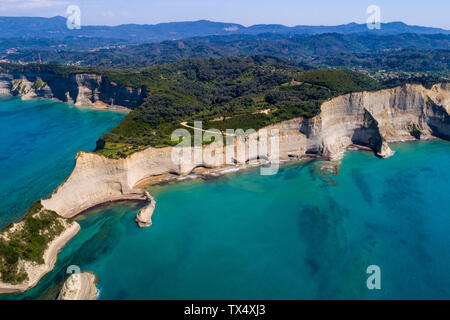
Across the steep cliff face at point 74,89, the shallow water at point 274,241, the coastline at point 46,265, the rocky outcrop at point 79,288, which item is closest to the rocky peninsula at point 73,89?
the steep cliff face at point 74,89

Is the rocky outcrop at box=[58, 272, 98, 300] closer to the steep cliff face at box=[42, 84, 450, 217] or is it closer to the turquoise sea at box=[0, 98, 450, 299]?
the turquoise sea at box=[0, 98, 450, 299]

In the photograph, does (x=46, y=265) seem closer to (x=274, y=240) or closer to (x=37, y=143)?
(x=274, y=240)

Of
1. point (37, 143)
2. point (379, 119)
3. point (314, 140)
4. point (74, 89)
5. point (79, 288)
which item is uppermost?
point (74, 89)

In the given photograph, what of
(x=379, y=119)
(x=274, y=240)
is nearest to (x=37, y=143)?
(x=274, y=240)

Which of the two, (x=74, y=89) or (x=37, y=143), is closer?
(x=37, y=143)

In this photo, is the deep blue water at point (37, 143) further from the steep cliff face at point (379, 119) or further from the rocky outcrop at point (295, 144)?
the steep cliff face at point (379, 119)

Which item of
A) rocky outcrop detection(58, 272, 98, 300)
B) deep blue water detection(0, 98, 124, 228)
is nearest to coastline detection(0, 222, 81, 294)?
rocky outcrop detection(58, 272, 98, 300)

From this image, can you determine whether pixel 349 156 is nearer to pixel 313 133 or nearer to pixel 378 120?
pixel 313 133
